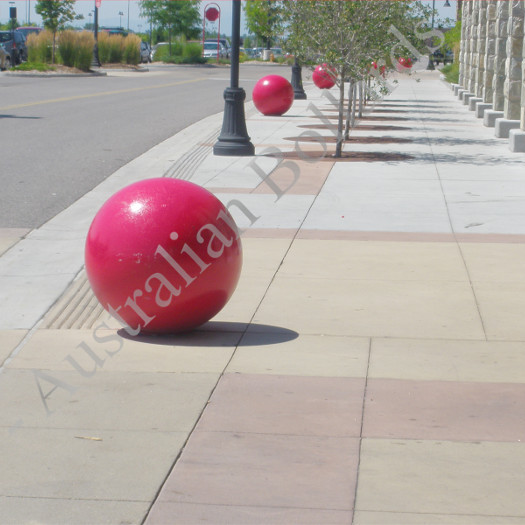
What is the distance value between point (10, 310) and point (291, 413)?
290 centimetres

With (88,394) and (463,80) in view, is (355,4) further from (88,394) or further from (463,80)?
(463,80)

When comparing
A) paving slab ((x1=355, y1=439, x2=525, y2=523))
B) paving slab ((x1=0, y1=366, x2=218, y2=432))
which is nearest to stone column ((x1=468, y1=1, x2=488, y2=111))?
paving slab ((x1=0, y1=366, x2=218, y2=432))

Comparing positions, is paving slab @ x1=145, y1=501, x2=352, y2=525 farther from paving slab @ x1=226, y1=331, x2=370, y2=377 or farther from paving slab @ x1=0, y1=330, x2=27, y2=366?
paving slab @ x1=0, y1=330, x2=27, y2=366

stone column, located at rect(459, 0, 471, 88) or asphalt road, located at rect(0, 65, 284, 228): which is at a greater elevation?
stone column, located at rect(459, 0, 471, 88)

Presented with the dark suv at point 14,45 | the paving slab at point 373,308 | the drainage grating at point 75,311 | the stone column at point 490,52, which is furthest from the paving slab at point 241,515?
the dark suv at point 14,45

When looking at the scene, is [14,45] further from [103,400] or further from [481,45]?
[103,400]

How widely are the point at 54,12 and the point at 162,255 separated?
4795 centimetres

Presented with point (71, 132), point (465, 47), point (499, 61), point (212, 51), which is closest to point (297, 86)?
point (465, 47)

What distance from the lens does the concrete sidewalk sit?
4.04 meters

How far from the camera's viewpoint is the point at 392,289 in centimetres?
766

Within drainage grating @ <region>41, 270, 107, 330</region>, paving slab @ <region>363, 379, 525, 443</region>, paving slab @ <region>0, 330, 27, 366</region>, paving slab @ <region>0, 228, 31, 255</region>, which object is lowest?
drainage grating @ <region>41, 270, 107, 330</region>

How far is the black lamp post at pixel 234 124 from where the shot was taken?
1645cm

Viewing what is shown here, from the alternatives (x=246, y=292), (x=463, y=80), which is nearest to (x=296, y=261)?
(x=246, y=292)

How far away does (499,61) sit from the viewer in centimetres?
2316
